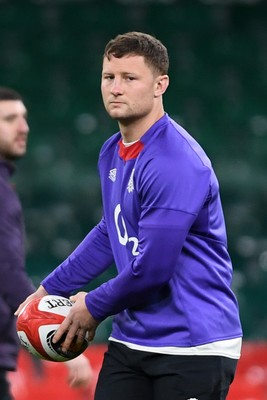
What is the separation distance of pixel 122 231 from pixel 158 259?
29 cm

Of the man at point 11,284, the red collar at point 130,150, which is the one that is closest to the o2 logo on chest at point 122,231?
the red collar at point 130,150

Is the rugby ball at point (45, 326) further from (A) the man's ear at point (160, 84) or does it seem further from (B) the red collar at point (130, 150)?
(A) the man's ear at point (160, 84)

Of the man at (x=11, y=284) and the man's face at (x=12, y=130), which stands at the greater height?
the man's face at (x=12, y=130)

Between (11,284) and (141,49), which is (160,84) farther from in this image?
(11,284)

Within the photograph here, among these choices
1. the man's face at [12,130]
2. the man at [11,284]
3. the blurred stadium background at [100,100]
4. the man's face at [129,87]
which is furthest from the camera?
the blurred stadium background at [100,100]

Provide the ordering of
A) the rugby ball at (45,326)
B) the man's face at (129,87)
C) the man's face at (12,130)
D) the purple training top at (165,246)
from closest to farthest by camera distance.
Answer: the purple training top at (165,246), the man's face at (129,87), the rugby ball at (45,326), the man's face at (12,130)

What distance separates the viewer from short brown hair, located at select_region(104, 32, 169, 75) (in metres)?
3.35

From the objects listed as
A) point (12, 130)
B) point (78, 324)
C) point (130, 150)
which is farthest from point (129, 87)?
point (12, 130)

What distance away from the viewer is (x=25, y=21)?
952 centimetres

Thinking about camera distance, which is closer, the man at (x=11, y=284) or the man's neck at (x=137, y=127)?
the man's neck at (x=137, y=127)

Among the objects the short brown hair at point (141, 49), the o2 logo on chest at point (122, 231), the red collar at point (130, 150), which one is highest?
the short brown hair at point (141, 49)

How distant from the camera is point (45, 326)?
355 centimetres

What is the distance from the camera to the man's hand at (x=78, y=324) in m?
3.34

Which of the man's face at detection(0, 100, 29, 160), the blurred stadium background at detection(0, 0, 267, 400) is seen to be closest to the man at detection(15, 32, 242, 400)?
the man's face at detection(0, 100, 29, 160)
